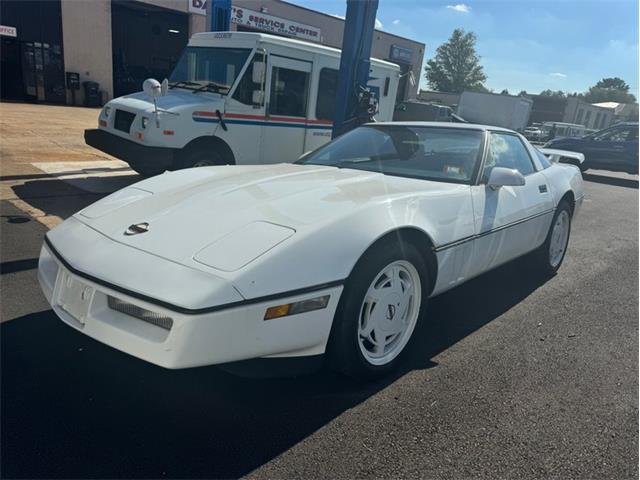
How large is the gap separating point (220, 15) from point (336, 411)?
9274 millimetres

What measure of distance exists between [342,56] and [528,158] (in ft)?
13.3

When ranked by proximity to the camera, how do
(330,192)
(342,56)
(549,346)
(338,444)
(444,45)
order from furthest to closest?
(444,45)
(342,56)
(549,346)
(330,192)
(338,444)

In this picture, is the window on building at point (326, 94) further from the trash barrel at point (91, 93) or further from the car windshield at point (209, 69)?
the trash barrel at point (91, 93)

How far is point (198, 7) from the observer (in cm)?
2320

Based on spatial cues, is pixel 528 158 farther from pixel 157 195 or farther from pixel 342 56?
pixel 342 56

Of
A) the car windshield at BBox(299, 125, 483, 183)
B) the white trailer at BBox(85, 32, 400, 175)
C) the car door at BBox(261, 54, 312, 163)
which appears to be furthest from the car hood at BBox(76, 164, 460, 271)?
the car door at BBox(261, 54, 312, 163)

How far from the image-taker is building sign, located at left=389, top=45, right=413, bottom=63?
107 ft

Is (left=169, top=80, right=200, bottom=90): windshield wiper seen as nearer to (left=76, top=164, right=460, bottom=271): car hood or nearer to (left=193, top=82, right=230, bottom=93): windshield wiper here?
(left=193, top=82, right=230, bottom=93): windshield wiper

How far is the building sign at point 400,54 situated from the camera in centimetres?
3265

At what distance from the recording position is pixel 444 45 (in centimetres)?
7906

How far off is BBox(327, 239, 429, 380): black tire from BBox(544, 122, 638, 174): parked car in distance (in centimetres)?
1392

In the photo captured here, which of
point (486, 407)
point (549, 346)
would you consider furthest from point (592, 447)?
point (549, 346)

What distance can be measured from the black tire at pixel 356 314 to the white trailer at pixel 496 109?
87.1 ft

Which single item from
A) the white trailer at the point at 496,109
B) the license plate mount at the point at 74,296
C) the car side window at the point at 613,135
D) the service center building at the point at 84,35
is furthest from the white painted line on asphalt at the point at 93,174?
the white trailer at the point at 496,109
